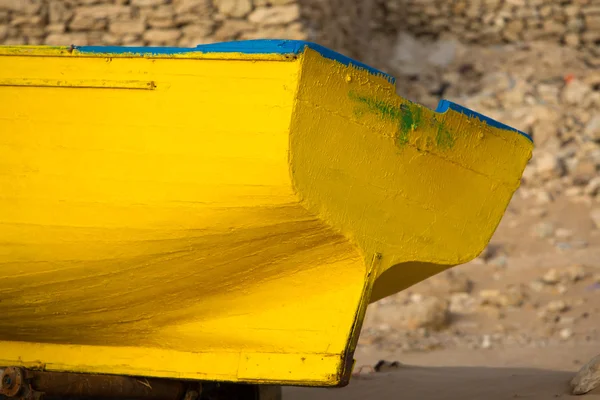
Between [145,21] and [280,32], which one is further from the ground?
[280,32]

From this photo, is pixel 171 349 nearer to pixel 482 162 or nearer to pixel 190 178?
pixel 190 178

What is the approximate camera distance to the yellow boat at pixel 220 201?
317 centimetres

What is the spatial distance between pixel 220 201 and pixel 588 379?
1.68m

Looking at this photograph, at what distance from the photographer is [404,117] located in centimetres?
333

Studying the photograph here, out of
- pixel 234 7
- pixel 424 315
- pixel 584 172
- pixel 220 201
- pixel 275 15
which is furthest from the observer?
pixel 234 7

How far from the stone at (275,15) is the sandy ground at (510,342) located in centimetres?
250

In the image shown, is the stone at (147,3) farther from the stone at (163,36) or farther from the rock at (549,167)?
the rock at (549,167)

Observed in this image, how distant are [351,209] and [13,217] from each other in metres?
1.20

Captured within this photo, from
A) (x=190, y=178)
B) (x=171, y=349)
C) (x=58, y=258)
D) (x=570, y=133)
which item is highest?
(x=190, y=178)

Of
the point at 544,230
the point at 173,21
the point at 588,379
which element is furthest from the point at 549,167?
the point at 588,379

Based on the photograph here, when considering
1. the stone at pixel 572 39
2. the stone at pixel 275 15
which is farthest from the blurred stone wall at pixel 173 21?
the stone at pixel 572 39

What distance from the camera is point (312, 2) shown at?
885 centimetres

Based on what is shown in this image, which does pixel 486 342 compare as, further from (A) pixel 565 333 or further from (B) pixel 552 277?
(B) pixel 552 277

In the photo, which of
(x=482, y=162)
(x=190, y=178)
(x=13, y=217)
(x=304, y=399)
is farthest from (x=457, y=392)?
(x=13, y=217)
